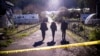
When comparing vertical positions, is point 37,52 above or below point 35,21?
above

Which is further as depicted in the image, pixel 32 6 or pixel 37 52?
pixel 32 6

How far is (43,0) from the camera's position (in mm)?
79062

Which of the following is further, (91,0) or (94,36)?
(91,0)

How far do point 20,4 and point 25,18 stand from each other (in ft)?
82.1

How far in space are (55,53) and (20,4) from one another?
59978 mm

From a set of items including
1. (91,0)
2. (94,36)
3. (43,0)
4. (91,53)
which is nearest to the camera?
(91,53)

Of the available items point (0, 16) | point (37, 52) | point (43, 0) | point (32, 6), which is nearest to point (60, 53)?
point (37, 52)

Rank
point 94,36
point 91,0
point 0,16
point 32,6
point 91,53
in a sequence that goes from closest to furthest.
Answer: point 91,53 → point 94,36 → point 0,16 → point 91,0 → point 32,6

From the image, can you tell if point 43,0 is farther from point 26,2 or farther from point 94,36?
point 94,36

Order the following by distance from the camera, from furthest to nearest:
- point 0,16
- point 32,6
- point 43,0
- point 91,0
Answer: point 43,0, point 32,6, point 91,0, point 0,16

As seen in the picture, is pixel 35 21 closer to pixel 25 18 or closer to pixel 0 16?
pixel 25 18

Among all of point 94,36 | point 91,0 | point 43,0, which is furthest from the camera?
point 43,0

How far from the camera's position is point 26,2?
73.1m

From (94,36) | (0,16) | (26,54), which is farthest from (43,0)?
(26,54)
